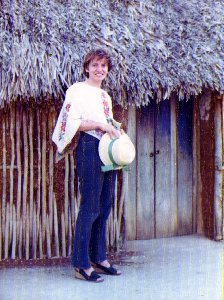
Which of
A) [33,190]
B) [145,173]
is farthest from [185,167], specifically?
[33,190]

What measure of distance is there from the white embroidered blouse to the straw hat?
148 mm

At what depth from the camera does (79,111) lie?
4332mm

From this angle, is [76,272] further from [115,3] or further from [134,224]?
[115,3]

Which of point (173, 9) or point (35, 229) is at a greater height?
point (173, 9)

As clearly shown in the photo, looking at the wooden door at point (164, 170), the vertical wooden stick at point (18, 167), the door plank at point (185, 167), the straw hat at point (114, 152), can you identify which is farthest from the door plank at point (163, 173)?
the straw hat at point (114, 152)

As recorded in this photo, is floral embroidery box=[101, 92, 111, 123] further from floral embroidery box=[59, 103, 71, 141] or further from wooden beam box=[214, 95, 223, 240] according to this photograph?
wooden beam box=[214, 95, 223, 240]

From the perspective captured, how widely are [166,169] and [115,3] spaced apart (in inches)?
75.3

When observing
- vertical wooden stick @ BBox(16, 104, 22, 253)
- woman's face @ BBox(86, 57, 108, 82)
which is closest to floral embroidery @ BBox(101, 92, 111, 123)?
woman's face @ BBox(86, 57, 108, 82)

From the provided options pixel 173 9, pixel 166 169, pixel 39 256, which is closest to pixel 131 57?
pixel 173 9

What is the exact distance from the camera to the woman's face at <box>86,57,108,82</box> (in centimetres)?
442

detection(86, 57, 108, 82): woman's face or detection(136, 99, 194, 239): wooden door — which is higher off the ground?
detection(86, 57, 108, 82): woman's face

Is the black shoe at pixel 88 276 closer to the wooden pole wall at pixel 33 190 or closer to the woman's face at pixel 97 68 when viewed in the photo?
the wooden pole wall at pixel 33 190

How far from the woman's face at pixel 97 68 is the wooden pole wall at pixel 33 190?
905 millimetres

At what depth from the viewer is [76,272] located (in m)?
4.54
